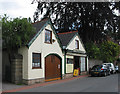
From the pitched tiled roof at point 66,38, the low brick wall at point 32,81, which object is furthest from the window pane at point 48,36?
the low brick wall at point 32,81

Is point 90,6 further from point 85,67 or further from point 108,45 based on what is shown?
point 108,45

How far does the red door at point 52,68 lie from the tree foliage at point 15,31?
331 centimetres

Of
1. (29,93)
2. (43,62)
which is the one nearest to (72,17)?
(43,62)

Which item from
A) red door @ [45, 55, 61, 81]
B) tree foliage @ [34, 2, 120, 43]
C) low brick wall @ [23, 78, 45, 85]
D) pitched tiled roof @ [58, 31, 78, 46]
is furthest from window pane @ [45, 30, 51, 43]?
tree foliage @ [34, 2, 120, 43]

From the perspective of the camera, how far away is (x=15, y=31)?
484 inches

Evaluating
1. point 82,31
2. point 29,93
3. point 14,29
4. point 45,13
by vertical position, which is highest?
point 45,13

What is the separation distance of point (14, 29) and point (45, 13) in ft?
42.6

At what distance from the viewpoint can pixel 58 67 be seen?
629 inches

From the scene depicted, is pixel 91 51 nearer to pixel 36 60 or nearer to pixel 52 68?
pixel 52 68

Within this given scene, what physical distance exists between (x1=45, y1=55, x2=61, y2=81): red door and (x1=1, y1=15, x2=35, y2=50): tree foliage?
3313mm

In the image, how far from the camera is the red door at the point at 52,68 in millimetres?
14391

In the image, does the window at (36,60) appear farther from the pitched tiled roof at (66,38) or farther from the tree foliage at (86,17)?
the tree foliage at (86,17)

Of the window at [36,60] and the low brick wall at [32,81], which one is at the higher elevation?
the window at [36,60]

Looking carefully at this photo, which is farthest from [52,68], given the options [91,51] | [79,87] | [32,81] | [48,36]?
[91,51]
